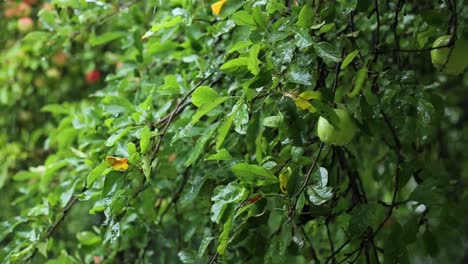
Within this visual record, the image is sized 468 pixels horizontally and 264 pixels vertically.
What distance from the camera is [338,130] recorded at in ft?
2.91

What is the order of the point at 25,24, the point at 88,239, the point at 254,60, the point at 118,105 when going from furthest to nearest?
the point at 25,24, the point at 88,239, the point at 118,105, the point at 254,60

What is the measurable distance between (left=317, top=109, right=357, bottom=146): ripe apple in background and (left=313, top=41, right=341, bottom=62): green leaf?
0.31 feet

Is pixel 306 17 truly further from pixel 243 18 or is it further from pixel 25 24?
pixel 25 24

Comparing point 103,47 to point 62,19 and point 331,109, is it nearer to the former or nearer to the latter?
point 62,19

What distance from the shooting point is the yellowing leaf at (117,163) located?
90 cm

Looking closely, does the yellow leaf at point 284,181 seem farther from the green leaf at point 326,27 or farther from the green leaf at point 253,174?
the green leaf at point 326,27

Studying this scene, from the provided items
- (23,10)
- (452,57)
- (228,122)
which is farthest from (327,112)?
(23,10)

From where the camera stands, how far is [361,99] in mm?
957

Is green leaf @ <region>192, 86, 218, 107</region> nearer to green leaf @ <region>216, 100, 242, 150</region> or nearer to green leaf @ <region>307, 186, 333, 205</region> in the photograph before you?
green leaf @ <region>216, 100, 242, 150</region>

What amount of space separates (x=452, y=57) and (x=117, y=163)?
0.55 meters

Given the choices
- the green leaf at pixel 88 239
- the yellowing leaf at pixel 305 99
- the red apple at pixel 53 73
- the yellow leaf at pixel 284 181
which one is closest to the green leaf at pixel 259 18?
the yellowing leaf at pixel 305 99

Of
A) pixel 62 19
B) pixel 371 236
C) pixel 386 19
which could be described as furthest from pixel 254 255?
pixel 62 19

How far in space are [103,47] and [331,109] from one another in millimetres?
1446

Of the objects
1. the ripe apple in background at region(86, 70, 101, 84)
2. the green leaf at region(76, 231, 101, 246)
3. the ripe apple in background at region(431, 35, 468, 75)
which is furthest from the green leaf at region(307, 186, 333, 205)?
the ripe apple in background at region(86, 70, 101, 84)
